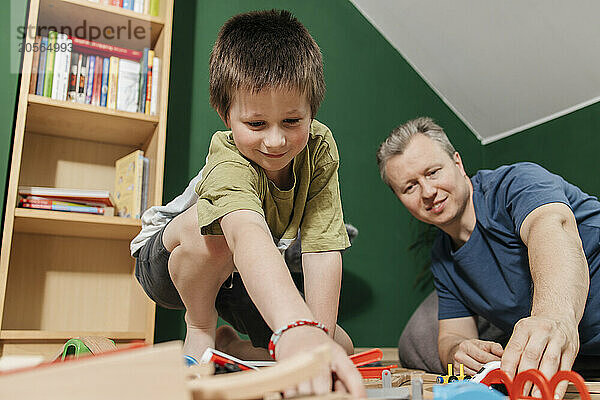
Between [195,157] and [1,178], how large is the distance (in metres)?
0.66

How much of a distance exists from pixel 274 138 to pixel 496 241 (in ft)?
2.71

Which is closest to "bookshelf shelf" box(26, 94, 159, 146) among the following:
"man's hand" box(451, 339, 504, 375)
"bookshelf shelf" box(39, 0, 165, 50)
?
"bookshelf shelf" box(39, 0, 165, 50)

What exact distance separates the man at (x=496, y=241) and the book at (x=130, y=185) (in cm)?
75

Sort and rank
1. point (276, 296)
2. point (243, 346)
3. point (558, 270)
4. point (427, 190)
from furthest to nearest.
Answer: point (427, 190) → point (243, 346) → point (558, 270) → point (276, 296)

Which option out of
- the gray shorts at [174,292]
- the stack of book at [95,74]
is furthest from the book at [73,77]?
the gray shorts at [174,292]

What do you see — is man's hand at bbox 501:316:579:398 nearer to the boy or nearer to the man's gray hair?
the boy

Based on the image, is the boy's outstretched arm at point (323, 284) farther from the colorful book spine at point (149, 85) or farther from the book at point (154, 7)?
the book at point (154, 7)

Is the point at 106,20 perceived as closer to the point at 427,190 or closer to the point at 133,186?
the point at 133,186

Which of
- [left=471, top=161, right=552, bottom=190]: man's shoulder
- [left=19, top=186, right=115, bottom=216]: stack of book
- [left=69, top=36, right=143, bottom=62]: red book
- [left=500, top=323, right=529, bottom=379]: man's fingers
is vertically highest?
[left=69, top=36, right=143, bottom=62]: red book

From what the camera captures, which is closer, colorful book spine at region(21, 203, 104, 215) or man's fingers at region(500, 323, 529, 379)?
man's fingers at region(500, 323, 529, 379)

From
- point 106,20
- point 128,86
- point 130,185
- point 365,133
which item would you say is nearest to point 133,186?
point 130,185

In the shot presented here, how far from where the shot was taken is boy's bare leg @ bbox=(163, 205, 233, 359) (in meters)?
1.03

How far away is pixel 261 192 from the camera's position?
1028 mm

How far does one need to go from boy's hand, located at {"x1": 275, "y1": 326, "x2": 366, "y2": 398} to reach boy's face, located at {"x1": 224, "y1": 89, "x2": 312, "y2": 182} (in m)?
0.39
